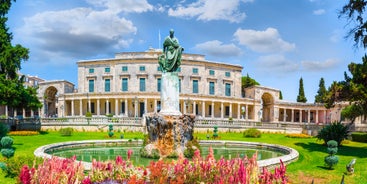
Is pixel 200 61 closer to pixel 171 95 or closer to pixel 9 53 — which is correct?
pixel 9 53

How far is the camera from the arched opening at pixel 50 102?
64.3 meters

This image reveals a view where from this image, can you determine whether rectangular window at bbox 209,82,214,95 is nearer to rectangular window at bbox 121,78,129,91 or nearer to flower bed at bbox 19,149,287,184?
rectangular window at bbox 121,78,129,91

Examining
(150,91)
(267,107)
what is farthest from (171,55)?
(267,107)

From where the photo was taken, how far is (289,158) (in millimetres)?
12680

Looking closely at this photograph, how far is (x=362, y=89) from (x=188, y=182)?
18.0 metres

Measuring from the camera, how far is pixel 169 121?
13.0 meters

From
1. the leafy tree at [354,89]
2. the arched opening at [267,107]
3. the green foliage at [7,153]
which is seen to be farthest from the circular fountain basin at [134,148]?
the arched opening at [267,107]

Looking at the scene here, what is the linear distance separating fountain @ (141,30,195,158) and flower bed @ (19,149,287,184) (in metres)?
6.46

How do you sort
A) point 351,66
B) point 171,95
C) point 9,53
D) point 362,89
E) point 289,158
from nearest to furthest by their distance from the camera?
1. point 289,158
2. point 171,95
3. point 362,89
4. point 351,66
5. point 9,53

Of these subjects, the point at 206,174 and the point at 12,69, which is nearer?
the point at 206,174

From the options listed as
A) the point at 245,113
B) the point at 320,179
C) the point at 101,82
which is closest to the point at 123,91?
the point at 101,82

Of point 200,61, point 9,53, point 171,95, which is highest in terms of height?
point 200,61

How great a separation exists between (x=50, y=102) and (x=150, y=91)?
93.9 feet

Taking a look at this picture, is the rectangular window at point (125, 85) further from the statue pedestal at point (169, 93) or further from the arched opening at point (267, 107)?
the statue pedestal at point (169, 93)
